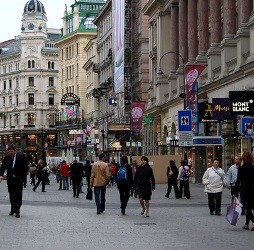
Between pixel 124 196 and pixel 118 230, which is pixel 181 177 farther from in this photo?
pixel 118 230

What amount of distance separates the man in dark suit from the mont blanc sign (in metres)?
11.0

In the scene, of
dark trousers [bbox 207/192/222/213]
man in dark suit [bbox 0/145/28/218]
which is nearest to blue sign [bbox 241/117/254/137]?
dark trousers [bbox 207/192/222/213]

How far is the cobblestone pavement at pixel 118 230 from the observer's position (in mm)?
15516

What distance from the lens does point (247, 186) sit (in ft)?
62.2

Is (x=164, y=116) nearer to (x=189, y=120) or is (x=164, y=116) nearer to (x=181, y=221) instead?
(x=189, y=120)

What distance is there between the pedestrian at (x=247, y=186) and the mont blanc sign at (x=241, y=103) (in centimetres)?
1217

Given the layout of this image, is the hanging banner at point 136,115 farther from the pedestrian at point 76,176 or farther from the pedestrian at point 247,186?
the pedestrian at point 247,186

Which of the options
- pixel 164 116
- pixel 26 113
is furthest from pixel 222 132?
pixel 26 113

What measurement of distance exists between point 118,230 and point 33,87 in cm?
14144

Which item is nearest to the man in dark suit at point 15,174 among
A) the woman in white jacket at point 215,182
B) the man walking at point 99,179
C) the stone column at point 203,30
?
the man walking at point 99,179

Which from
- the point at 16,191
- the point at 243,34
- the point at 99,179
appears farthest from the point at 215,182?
the point at 243,34

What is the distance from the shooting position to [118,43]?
238ft

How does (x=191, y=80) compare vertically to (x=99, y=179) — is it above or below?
above

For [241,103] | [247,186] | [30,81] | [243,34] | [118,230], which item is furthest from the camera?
[30,81]
